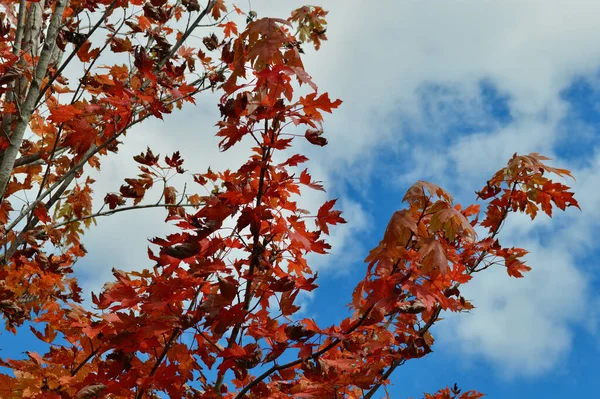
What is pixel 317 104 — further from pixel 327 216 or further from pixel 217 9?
pixel 217 9

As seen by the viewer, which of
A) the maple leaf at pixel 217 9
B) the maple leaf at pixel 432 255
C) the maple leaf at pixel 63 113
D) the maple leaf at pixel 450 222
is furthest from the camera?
the maple leaf at pixel 217 9

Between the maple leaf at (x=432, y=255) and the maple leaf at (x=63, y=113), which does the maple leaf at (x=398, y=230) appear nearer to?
the maple leaf at (x=432, y=255)

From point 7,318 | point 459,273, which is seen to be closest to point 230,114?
point 459,273

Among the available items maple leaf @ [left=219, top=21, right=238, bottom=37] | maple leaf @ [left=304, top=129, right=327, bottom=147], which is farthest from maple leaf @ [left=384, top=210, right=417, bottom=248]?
maple leaf @ [left=219, top=21, right=238, bottom=37]

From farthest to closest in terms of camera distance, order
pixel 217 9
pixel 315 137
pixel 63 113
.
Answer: pixel 217 9
pixel 63 113
pixel 315 137

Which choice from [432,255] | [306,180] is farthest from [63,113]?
[432,255]

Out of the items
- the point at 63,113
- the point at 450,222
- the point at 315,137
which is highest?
the point at 63,113

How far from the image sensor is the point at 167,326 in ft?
8.52

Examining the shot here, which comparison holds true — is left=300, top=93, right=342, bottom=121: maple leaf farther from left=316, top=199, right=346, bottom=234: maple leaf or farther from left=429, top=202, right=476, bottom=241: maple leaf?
left=429, top=202, right=476, bottom=241: maple leaf

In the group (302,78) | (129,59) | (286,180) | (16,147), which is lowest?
(286,180)

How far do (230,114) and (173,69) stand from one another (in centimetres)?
225

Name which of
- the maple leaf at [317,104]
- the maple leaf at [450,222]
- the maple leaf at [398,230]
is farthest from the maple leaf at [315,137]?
the maple leaf at [450,222]

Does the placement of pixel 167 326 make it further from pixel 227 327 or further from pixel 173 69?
pixel 173 69

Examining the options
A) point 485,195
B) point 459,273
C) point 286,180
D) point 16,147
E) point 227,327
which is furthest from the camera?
point 485,195
